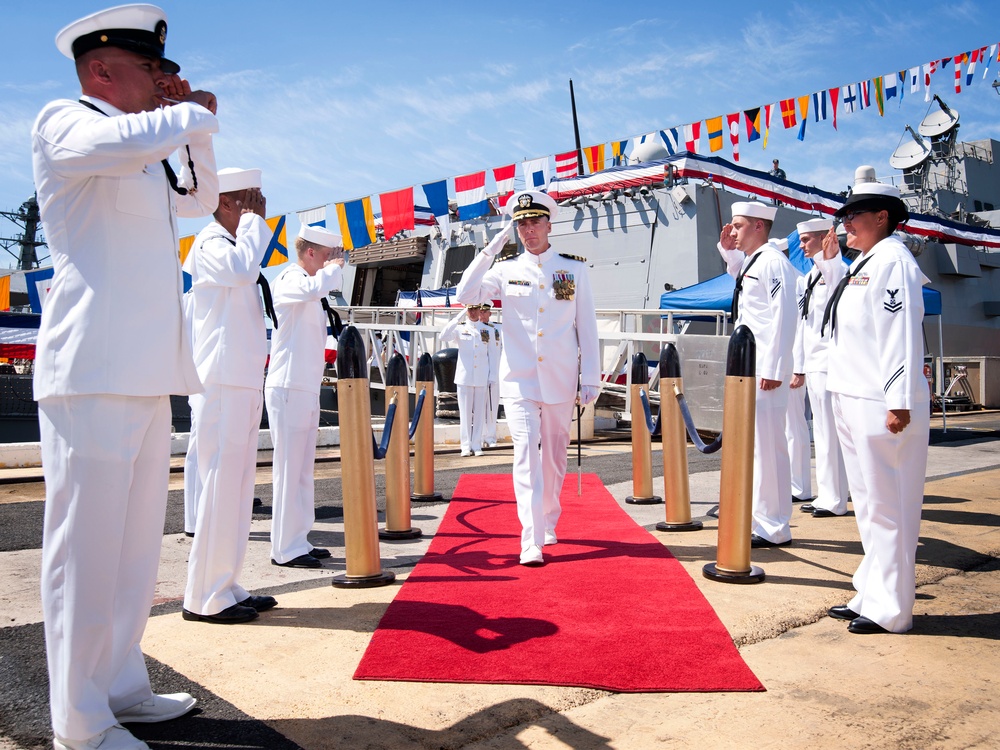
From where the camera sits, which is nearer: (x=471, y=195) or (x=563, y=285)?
(x=563, y=285)

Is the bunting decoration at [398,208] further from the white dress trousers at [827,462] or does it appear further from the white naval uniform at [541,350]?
the white naval uniform at [541,350]

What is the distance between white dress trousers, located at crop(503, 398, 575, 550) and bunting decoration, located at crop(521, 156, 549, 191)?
1668cm

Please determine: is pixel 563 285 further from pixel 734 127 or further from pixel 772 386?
pixel 734 127

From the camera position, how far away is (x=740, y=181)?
19.1 meters

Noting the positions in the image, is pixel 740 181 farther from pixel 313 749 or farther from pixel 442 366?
pixel 313 749

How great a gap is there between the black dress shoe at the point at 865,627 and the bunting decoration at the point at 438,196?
17.6 m

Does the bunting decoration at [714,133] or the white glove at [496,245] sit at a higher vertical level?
the bunting decoration at [714,133]

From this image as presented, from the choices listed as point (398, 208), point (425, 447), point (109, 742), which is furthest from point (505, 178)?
point (109, 742)

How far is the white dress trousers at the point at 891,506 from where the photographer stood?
10.8 feet

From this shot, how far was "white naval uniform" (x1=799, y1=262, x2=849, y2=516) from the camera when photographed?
606cm

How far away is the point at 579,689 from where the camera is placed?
2646 mm

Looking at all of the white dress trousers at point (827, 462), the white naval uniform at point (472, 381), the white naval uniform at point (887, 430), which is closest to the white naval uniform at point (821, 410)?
the white dress trousers at point (827, 462)

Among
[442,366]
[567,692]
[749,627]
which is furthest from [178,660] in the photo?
[442,366]

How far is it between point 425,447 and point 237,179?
11.9 feet
